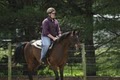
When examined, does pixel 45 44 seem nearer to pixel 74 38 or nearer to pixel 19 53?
pixel 74 38

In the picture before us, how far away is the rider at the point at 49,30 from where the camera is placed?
10.1m

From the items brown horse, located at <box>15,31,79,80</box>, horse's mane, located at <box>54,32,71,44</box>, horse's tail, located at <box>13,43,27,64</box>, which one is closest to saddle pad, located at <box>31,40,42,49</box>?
brown horse, located at <box>15,31,79,80</box>

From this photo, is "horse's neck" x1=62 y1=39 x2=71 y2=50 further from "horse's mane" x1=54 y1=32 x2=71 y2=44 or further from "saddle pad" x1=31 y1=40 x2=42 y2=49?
"saddle pad" x1=31 y1=40 x2=42 y2=49

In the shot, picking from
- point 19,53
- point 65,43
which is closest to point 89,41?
point 19,53

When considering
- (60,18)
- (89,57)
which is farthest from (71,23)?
(89,57)

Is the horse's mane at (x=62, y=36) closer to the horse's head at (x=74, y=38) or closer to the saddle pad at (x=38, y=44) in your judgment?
the horse's head at (x=74, y=38)

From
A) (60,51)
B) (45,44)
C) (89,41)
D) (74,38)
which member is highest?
(89,41)

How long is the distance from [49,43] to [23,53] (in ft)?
6.97

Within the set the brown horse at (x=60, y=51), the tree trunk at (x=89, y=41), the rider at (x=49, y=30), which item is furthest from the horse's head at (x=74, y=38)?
the tree trunk at (x=89, y=41)

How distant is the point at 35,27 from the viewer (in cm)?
1389

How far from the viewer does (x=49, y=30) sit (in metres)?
10.2

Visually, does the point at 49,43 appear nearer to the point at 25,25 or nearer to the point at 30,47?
the point at 30,47

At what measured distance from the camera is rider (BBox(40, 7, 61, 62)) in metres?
10.1

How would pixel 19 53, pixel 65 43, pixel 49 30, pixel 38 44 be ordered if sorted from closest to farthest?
1. pixel 65 43
2. pixel 49 30
3. pixel 38 44
4. pixel 19 53
